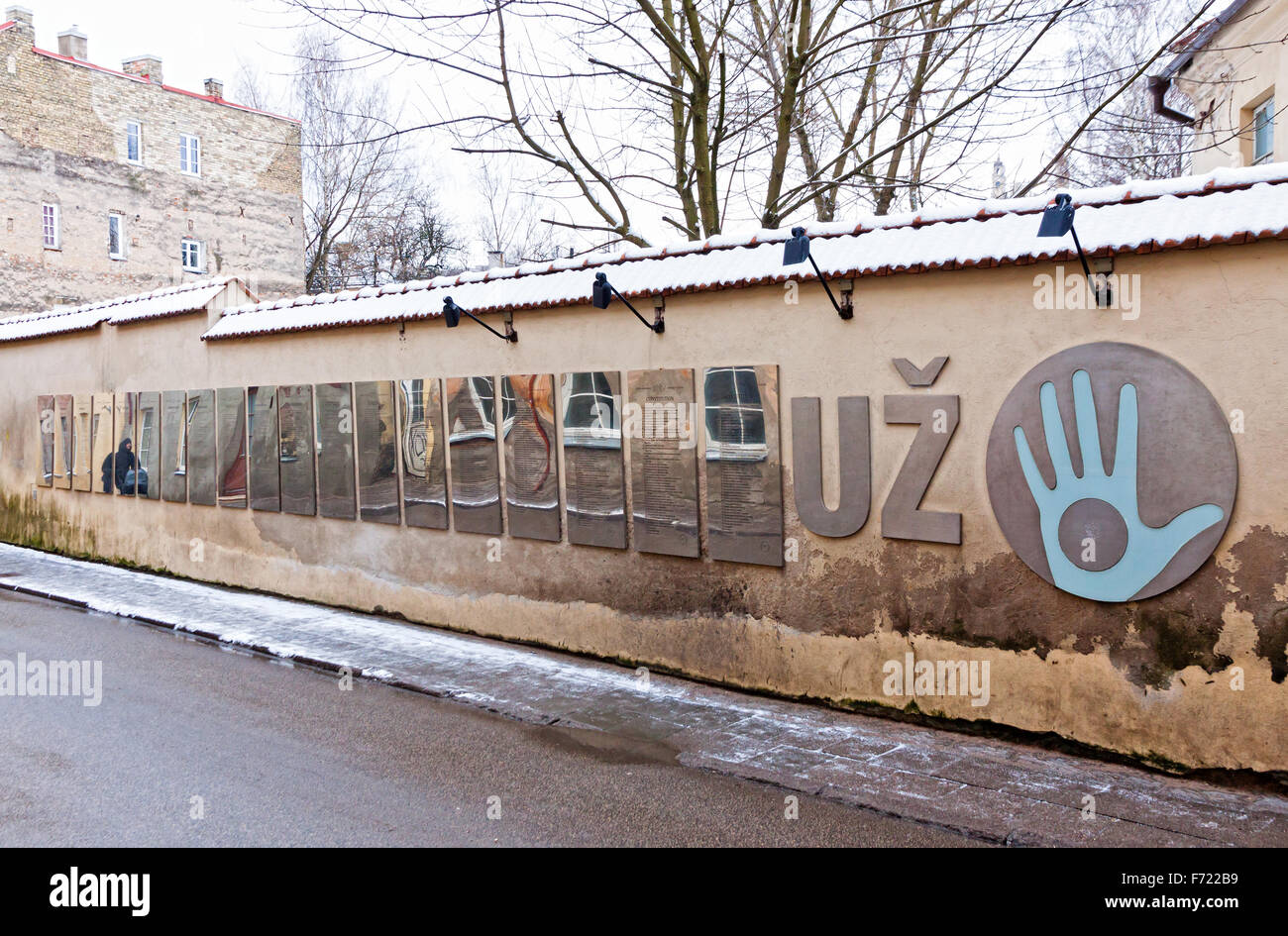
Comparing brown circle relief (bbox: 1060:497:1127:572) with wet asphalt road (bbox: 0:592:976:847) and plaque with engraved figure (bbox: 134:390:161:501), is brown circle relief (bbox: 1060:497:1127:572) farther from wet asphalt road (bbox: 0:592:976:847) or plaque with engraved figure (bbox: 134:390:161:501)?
plaque with engraved figure (bbox: 134:390:161:501)

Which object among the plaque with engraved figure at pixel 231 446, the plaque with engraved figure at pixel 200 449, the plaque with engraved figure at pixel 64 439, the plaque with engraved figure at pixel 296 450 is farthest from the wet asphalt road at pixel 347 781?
the plaque with engraved figure at pixel 64 439

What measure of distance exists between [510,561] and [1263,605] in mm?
6026

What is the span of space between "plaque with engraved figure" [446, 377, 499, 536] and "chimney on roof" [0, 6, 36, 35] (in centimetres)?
2685

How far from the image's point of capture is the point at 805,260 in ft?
23.7

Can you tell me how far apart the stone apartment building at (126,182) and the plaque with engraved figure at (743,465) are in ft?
71.2

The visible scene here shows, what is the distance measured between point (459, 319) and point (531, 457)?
159 cm

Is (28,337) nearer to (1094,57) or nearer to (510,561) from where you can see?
(510,561)

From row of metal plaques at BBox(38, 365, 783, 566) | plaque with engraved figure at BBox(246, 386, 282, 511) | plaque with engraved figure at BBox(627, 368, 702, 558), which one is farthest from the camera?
plaque with engraved figure at BBox(246, 386, 282, 511)

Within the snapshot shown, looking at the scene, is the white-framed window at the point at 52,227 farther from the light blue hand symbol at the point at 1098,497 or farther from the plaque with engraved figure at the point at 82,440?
the light blue hand symbol at the point at 1098,497

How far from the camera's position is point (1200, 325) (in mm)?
5699

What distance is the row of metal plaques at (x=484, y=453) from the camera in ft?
25.4

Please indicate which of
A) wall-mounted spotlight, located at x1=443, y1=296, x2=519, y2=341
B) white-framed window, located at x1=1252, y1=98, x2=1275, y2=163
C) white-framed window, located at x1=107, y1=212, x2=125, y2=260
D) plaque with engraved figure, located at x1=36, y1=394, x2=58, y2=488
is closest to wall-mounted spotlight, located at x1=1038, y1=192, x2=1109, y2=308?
wall-mounted spotlight, located at x1=443, y1=296, x2=519, y2=341

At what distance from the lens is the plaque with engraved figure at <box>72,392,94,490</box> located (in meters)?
14.9
